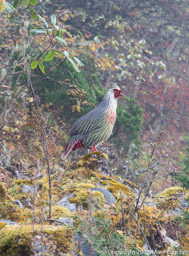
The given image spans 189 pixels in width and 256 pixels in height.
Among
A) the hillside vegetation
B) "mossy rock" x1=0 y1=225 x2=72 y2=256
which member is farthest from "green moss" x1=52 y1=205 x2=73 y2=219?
"mossy rock" x1=0 y1=225 x2=72 y2=256

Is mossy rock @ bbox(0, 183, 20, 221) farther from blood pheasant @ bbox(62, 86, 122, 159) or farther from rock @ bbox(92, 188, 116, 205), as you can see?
blood pheasant @ bbox(62, 86, 122, 159)

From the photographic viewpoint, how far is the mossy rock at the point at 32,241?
6.33 ft

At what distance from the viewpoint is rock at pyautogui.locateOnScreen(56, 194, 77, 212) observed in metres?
3.00

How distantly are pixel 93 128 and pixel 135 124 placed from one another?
3.06 metres

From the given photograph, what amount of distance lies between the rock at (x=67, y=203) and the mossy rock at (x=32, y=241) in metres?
0.89

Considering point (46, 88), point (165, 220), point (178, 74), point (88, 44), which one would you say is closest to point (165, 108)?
point (178, 74)

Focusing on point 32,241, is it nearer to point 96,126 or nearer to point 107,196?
point 107,196

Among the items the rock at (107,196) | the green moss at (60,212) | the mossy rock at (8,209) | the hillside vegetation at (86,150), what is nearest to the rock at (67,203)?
the hillside vegetation at (86,150)

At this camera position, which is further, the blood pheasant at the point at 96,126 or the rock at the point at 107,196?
the blood pheasant at the point at 96,126

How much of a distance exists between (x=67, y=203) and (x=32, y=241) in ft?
3.94

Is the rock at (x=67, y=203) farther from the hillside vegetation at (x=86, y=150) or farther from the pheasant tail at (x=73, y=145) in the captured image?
the pheasant tail at (x=73, y=145)

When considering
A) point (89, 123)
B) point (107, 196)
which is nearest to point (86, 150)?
point (89, 123)

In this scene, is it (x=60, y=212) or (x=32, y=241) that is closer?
(x=32, y=241)

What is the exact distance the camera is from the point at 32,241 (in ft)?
6.21
